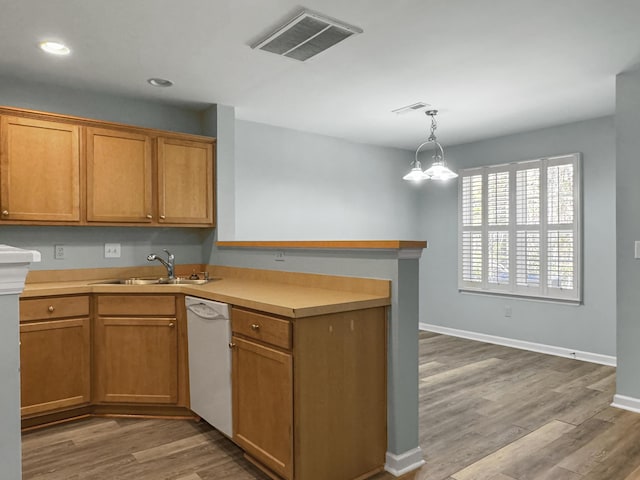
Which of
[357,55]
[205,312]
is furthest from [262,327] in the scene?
[357,55]

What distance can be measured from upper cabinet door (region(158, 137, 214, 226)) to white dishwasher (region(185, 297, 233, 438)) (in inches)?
41.4

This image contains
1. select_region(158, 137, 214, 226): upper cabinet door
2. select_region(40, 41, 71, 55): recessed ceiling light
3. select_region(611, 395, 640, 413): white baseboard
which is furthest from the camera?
select_region(158, 137, 214, 226): upper cabinet door

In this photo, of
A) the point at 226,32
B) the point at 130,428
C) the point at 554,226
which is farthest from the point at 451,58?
the point at 130,428

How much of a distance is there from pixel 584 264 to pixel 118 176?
14.5 feet

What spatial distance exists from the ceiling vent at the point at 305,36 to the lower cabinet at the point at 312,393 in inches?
62.4

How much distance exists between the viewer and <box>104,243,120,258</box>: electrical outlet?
372 cm

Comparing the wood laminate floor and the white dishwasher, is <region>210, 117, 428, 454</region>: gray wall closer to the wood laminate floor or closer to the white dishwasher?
the wood laminate floor

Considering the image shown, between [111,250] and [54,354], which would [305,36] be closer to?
[111,250]

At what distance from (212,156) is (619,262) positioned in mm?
3307

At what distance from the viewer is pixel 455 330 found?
5.78 metres

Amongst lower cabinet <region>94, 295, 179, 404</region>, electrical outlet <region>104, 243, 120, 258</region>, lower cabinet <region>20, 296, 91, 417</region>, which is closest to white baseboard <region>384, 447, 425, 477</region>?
lower cabinet <region>94, 295, 179, 404</region>

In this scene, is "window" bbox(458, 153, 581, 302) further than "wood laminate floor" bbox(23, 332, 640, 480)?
Yes

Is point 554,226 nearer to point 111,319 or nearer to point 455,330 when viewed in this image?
point 455,330

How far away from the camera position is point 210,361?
272cm
